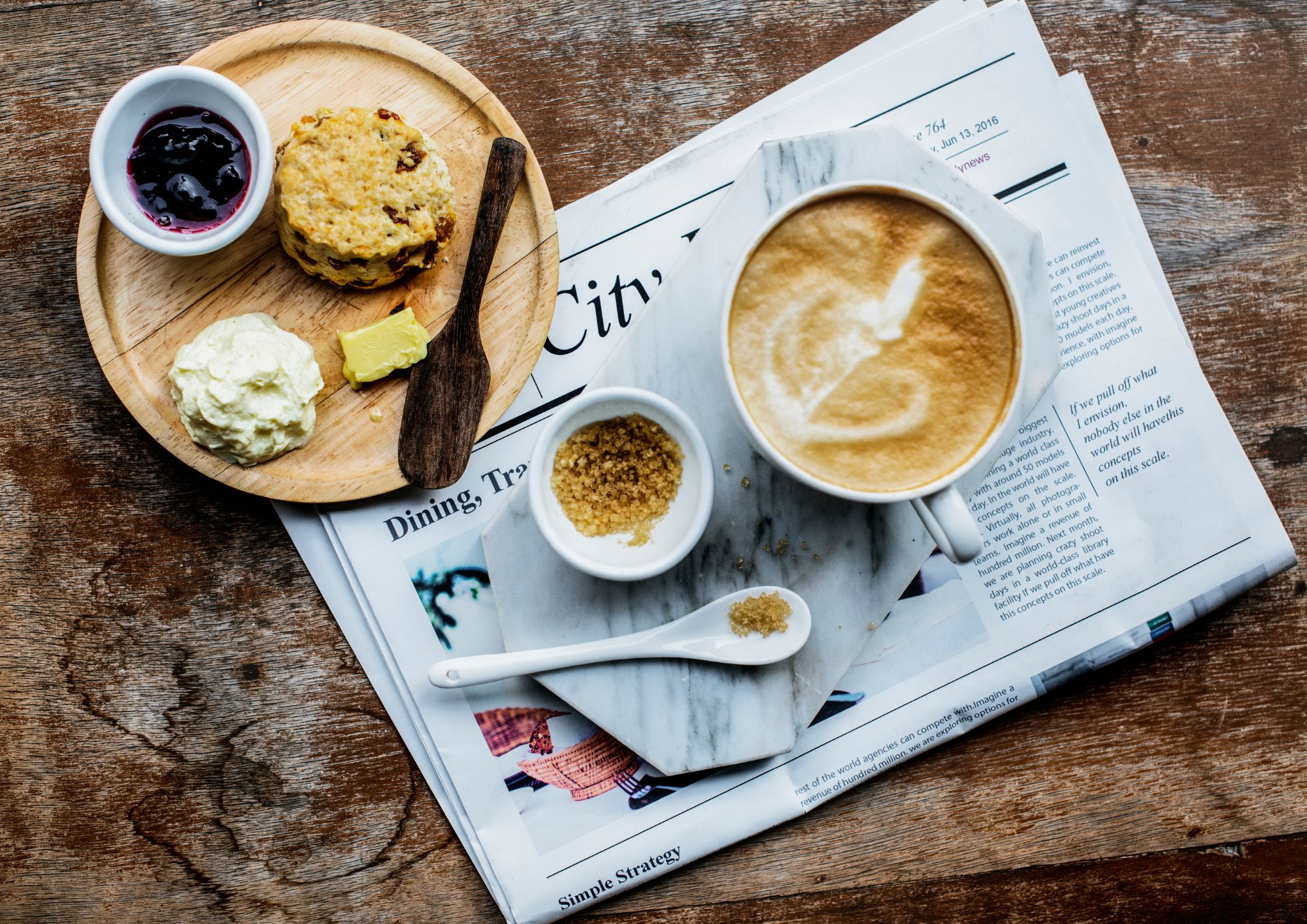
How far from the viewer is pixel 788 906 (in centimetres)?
108

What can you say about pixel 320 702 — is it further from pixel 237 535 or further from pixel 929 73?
pixel 929 73

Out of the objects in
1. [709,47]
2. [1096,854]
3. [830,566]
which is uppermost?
[709,47]

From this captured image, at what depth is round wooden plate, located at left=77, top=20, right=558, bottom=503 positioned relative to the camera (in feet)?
3.15

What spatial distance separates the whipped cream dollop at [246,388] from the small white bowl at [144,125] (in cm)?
10

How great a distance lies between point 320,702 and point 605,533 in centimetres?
45

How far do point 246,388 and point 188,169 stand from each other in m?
0.26

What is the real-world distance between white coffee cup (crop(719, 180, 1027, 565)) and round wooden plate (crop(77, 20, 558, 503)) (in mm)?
278

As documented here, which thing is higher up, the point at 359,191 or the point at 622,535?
the point at 359,191

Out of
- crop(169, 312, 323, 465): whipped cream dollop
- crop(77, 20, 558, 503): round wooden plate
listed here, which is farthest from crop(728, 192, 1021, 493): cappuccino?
crop(169, 312, 323, 465): whipped cream dollop

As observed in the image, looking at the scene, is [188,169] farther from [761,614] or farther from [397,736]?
[761,614]

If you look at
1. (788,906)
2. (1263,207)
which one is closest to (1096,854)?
(788,906)

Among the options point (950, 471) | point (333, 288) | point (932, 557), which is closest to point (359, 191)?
point (333, 288)

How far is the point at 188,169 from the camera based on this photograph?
904 millimetres

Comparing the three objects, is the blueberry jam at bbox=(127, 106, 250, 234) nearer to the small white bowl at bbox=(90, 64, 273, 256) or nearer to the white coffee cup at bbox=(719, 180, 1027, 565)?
the small white bowl at bbox=(90, 64, 273, 256)
